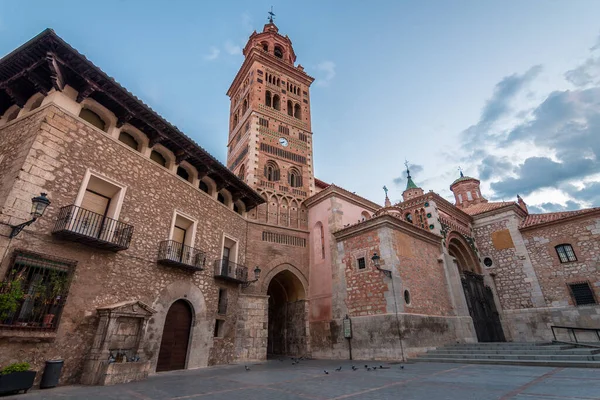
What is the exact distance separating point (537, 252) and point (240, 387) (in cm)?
1930

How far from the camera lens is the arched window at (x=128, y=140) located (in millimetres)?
10465

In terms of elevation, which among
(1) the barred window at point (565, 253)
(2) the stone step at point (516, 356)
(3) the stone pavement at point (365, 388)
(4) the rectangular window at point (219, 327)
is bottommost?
(3) the stone pavement at point (365, 388)

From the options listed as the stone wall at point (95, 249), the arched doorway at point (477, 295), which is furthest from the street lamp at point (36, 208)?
the arched doorway at point (477, 295)

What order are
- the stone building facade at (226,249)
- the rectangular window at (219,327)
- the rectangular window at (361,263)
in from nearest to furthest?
the stone building facade at (226,249) < the rectangular window at (219,327) < the rectangular window at (361,263)

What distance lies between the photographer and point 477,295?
1764 cm

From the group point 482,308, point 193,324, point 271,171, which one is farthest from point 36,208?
point 482,308

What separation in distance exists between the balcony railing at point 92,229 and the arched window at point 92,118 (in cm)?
305

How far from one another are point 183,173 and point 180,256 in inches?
153

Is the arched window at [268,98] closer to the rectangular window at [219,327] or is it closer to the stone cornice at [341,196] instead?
the stone cornice at [341,196]

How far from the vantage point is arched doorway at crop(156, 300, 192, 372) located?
33.5 ft

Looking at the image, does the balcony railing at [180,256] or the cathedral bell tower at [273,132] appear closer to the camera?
the balcony railing at [180,256]

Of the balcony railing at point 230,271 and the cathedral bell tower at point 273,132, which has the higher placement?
the cathedral bell tower at point 273,132

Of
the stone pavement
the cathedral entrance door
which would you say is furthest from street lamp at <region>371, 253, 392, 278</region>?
the cathedral entrance door

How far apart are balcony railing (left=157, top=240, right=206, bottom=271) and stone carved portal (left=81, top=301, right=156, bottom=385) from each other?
1874 mm
